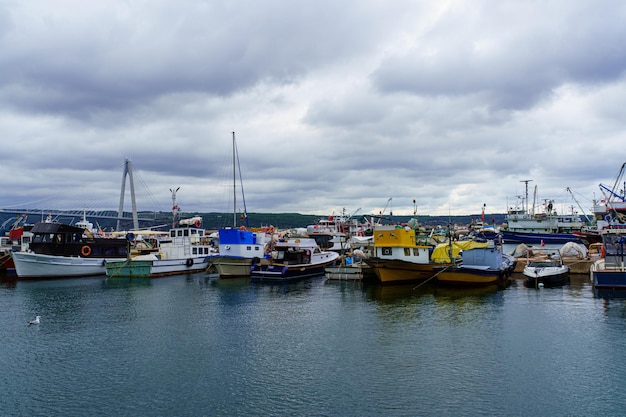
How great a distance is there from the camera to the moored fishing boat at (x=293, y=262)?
180 ft

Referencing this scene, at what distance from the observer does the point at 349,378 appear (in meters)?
20.6

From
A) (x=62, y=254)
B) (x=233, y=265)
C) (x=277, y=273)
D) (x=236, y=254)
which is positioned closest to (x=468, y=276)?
(x=277, y=273)

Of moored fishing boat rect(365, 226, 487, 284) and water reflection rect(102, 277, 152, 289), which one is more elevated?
moored fishing boat rect(365, 226, 487, 284)

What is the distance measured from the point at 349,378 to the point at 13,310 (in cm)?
2980

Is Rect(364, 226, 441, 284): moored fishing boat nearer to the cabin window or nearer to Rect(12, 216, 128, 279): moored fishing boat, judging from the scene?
the cabin window

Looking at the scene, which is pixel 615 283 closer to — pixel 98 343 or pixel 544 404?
pixel 544 404

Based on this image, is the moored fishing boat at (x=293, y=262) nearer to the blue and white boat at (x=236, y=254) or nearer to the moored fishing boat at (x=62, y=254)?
the blue and white boat at (x=236, y=254)

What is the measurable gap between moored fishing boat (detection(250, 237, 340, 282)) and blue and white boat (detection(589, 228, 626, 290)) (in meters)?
30.6

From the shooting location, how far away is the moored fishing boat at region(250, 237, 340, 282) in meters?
54.8

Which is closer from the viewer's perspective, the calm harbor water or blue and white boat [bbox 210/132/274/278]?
the calm harbor water

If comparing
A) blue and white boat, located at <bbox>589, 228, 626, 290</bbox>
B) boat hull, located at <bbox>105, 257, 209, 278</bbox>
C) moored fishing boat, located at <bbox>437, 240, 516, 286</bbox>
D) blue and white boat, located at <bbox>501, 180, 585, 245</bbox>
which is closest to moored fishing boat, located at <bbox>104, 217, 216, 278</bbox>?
boat hull, located at <bbox>105, 257, 209, 278</bbox>

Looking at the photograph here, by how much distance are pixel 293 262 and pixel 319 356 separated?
34804 millimetres

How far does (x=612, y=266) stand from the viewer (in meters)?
40.5

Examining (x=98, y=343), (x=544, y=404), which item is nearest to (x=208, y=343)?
(x=98, y=343)
